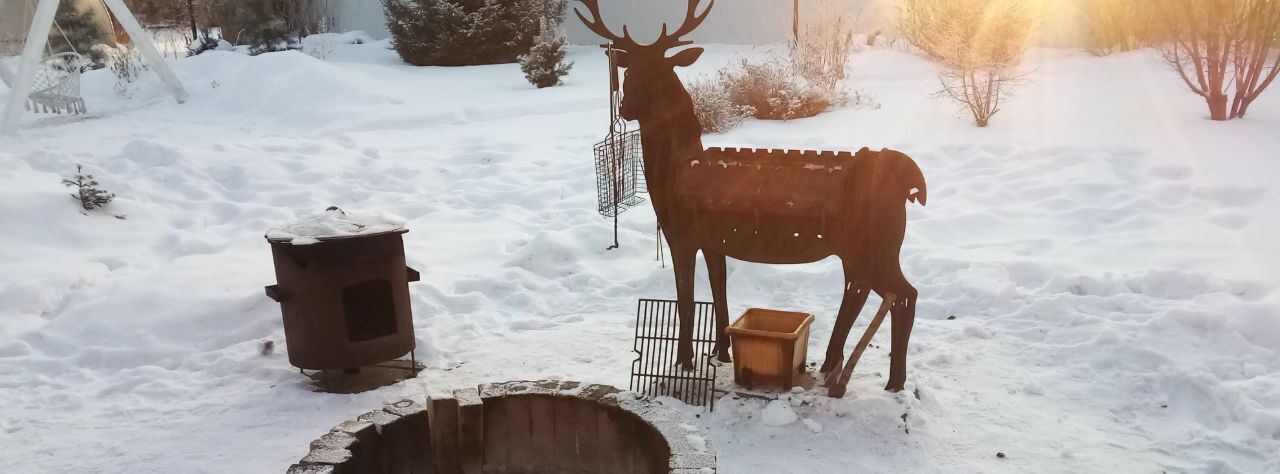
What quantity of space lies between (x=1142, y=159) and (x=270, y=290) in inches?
349

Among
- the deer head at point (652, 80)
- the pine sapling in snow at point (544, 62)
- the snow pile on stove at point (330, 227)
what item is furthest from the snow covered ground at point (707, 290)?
the pine sapling in snow at point (544, 62)

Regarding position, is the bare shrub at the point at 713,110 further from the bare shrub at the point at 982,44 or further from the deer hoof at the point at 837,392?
the deer hoof at the point at 837,392

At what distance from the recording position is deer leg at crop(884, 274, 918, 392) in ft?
14.2

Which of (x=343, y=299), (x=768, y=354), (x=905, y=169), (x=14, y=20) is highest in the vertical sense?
(x=14, y=20)

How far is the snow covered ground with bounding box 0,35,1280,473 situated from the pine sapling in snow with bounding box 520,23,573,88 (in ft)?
13.4

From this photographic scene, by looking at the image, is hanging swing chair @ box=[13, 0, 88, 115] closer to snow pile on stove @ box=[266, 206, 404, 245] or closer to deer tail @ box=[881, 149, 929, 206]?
snow pile on stove @ box=[266, 206, 404, 245]

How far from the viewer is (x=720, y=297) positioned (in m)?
4.90

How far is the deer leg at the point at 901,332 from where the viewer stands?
14.2 feet

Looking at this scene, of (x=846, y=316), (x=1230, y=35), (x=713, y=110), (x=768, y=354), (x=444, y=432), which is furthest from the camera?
(x=713, y=110)

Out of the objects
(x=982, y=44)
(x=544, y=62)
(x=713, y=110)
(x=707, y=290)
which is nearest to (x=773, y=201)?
(x=707, y=290)

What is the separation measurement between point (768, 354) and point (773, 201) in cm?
91

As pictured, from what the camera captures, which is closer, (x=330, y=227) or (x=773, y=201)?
(x=773, y=201)

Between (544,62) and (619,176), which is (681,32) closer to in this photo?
(619,176)

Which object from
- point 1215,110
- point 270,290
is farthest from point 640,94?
point 1215,110
